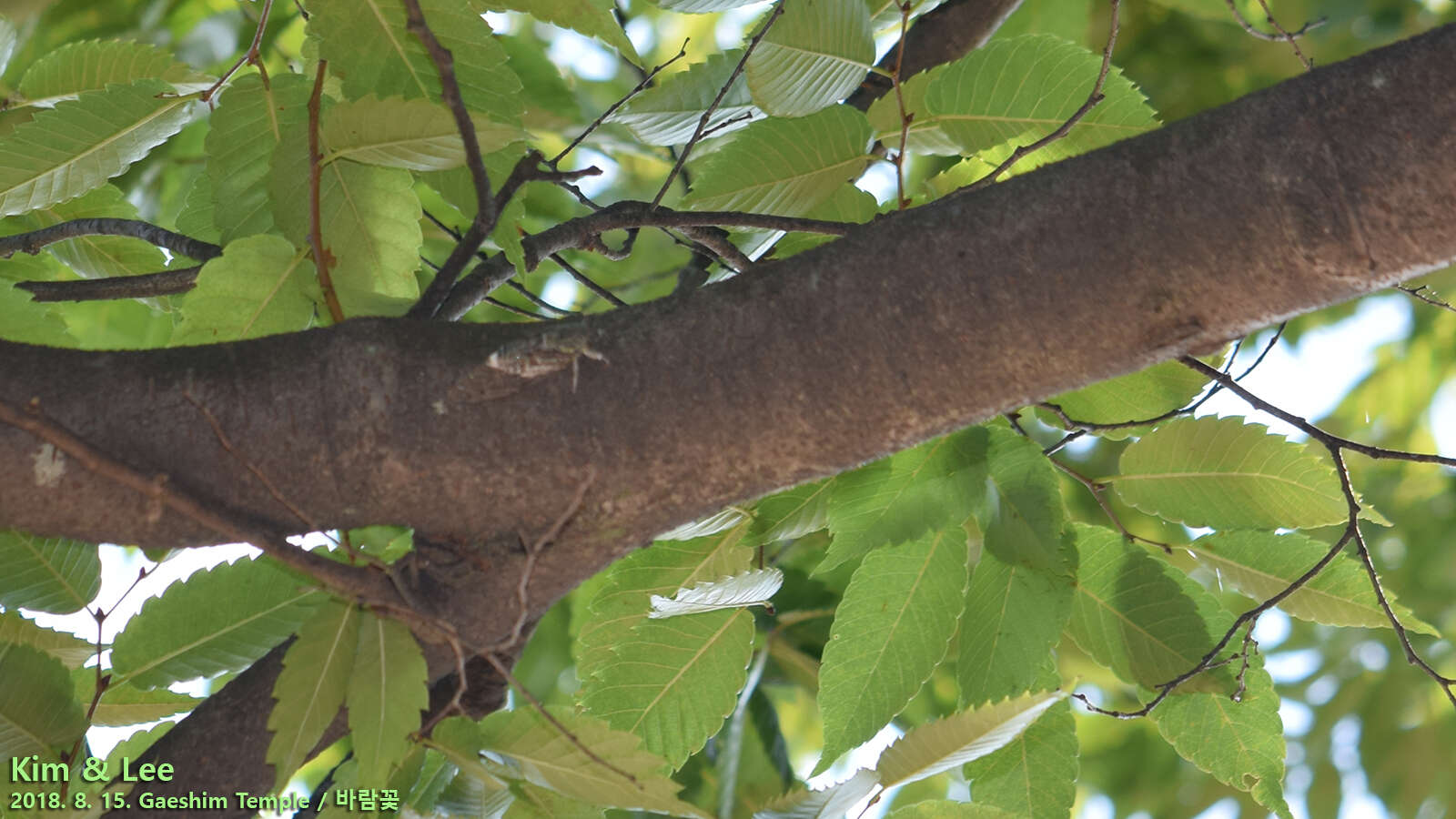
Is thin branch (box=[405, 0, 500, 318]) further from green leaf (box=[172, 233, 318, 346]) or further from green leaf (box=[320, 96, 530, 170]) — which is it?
green leaf (box=[172, 233, 318, 346])

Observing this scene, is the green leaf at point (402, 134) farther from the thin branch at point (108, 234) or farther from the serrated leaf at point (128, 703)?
the serrated leaf at point (128, 703)

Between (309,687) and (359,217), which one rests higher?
(359,217)

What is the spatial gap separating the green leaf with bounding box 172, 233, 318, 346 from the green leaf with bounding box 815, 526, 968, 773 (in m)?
0.71

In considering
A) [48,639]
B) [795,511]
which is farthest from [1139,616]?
[48,639]

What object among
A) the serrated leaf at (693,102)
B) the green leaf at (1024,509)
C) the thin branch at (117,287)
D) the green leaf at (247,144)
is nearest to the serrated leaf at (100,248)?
the thin branch at (117,287)

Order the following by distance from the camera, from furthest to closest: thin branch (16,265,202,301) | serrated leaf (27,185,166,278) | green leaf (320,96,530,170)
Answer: serrated leaf (27,185,166,278) → thin branch (16,265,202,301) → green leaf (320,96,530,170)

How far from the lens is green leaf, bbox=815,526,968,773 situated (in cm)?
127

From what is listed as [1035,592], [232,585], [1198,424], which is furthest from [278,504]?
[1198,424]

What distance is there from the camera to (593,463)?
0.91m

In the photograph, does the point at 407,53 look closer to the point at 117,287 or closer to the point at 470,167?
the point at 470,167

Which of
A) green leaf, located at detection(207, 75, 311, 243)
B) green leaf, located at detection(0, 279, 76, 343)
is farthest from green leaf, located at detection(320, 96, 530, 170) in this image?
green leaf, located at detection(0, 279, 76, 343)

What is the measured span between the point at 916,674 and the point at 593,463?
0.57 metres

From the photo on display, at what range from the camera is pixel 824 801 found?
1.15 metres

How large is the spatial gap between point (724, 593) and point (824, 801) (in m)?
0.25
